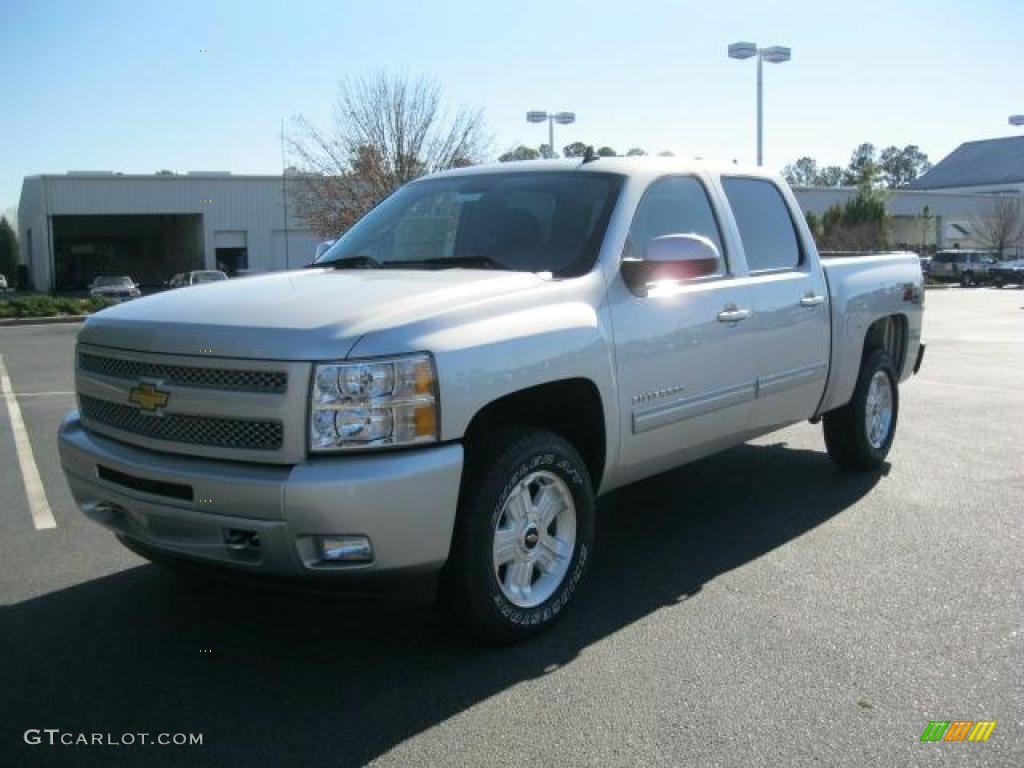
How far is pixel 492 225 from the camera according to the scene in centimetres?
483

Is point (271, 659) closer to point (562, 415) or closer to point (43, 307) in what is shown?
point (562, 415)

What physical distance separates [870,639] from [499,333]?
193cm

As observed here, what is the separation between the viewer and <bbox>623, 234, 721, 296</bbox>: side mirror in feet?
14.2

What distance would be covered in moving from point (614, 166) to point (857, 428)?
9.01ft

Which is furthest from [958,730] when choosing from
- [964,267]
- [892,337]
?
[964,267]

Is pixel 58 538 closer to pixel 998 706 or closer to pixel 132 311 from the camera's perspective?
pixel 132 311

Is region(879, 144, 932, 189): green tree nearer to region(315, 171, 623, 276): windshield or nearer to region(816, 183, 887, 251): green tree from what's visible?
region(816, 183, 887, 251): green tree

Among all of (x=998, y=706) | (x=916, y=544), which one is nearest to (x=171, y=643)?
(x=998, y=706)

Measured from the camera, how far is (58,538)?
5.37m

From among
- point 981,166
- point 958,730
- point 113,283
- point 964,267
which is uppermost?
point 981,166

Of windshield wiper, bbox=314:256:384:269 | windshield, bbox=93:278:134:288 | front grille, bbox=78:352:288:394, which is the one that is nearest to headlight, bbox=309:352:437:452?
front grille, bbox=78:352:288:394

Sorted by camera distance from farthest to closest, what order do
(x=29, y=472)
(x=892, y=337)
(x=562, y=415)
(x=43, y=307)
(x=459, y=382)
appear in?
(x=43, y=307) → (x=892, y=337) → (x=29, y=472) → (x=562, y=415) → (x=459, y=382)

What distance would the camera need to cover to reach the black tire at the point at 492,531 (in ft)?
11.9
